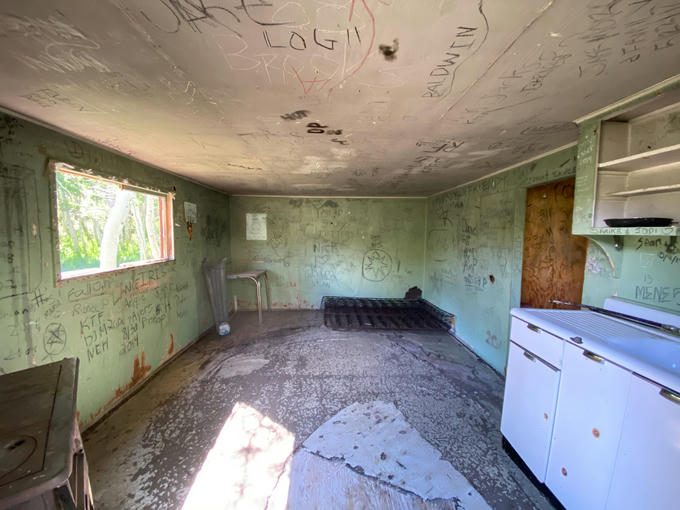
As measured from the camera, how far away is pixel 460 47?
2.74ft

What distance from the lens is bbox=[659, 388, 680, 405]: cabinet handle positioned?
83 centimetres

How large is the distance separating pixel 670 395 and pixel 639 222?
768 millimetres

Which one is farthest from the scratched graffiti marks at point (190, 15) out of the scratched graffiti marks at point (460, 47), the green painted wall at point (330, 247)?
the green painted wall at point (330, 247)

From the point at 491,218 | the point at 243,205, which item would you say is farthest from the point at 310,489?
the point at 243,205

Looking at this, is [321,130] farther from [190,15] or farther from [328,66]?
[190,15]

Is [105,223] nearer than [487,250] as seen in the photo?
Yes

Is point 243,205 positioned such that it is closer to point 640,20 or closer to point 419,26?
point 419,26

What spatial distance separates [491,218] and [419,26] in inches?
95.7

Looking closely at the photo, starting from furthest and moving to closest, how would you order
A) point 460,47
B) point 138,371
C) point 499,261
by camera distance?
point 499,261 < point 138,371 < point 460,47

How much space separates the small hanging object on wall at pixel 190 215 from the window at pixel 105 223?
31 centimetres

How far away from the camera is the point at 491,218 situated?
8.83 ft

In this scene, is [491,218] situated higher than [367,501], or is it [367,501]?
[491,218]

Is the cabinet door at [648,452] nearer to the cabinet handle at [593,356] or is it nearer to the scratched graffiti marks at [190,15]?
the cabinet handle at [593,356]

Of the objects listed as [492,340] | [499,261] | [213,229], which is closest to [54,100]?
[213,229]
